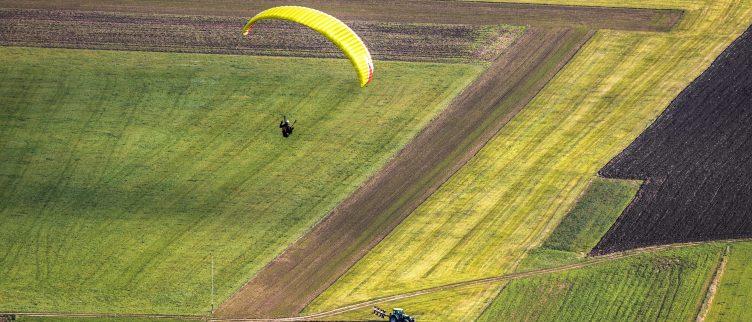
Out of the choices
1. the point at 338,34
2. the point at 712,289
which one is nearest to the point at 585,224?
the point at 712,289

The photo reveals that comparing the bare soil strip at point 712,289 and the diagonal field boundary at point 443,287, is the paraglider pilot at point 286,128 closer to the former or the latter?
the diagonal field boundary at point 443,287

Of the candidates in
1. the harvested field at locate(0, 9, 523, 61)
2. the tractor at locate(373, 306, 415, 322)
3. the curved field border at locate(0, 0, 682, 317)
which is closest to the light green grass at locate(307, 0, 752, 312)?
the curved field border at locate(0, 0, 682, 317)

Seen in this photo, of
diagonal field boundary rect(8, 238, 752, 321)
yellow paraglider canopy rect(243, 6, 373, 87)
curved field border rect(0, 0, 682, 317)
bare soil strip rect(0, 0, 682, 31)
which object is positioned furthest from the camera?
bare soil strip rect(0, 0, 682, 31)

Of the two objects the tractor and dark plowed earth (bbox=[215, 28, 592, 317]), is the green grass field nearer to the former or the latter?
dark plowed earth (bbox=[215, 28, 592, 317])

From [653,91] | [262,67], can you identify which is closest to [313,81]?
[262,67]

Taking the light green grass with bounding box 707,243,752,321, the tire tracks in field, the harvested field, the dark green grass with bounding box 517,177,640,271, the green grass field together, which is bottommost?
the light green grass with bounding box 707,243,752,321

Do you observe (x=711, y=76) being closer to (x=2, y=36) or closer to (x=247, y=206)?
(x=247, y=206)

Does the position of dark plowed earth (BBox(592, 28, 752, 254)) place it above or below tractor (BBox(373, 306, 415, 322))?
above

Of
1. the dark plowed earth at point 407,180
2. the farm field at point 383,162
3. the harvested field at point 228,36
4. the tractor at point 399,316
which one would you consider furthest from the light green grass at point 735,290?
the harvested field at point 228,36

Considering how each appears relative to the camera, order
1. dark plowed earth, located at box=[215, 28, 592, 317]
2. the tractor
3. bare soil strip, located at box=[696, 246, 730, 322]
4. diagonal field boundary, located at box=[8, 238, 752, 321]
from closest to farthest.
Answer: the tractor
bare soil strip, located at box=[696, 246, 730, 322]
diagonal field boundary, located at box=[8, 238, 752, 321]
dark plowed earth, located at box=[215, 28, 592, 317]
